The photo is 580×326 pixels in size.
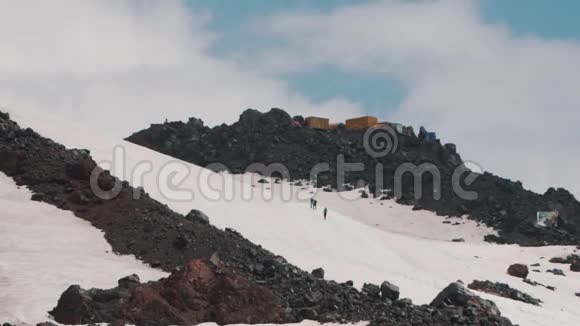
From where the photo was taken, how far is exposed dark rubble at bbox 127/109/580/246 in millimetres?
55062

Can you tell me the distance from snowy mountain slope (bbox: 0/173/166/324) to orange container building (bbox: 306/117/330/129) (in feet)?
193

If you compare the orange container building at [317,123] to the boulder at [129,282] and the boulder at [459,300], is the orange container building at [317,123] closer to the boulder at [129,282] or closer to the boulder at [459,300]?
the boulder at [459,300]

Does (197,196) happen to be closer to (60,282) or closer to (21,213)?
(21,213)

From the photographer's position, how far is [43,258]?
1617cm

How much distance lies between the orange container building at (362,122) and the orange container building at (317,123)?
2695mm

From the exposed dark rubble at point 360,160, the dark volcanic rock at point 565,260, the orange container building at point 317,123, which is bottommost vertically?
the dark volcanic rock at point 565,260

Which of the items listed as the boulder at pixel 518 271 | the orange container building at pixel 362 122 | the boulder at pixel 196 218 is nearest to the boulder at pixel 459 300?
the boulder at pixel 196 218

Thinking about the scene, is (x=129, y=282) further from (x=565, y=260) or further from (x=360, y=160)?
(x=360, y=160)

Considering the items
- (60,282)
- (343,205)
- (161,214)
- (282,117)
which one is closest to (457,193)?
(343,205)

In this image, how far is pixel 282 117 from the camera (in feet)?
254

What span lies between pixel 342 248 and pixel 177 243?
13812 mm

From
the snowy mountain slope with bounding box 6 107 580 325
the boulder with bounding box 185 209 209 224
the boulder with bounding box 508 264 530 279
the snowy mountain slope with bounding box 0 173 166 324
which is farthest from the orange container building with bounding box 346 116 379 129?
the snowy mountain slope with bounding box 0 173 166 324

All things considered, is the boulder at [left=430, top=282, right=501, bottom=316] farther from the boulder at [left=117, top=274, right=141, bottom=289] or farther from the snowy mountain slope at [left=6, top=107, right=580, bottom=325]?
the boulder at [left=117, top=274, right=141, bottom=289]

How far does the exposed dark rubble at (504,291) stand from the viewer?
2416 centimetres
